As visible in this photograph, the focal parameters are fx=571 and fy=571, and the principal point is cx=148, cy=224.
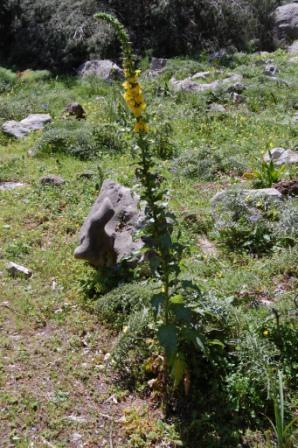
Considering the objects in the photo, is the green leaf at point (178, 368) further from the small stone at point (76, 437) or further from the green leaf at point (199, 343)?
the small stone at point (76, 437)

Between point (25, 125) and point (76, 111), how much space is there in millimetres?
917

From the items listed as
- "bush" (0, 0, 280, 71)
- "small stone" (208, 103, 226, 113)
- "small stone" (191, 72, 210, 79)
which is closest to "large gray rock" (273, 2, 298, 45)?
"bush" (0, 0, 280, 71)

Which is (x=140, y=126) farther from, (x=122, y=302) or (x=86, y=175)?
(x=86, y=175)

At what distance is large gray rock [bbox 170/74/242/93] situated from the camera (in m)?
10.4

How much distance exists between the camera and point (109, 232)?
205 inches

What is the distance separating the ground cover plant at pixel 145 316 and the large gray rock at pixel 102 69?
4.06 meters

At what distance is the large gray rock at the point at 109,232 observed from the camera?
5.11 m

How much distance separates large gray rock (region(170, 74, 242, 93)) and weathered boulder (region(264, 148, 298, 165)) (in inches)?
128

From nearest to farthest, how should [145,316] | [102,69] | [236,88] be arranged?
[145,316] < [236,88] < [102,69]

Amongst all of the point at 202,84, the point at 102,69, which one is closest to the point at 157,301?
the point at 202,84

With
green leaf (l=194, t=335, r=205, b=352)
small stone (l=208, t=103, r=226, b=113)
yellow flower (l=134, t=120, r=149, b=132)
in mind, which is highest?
yellow flower (l=134, t=120, r=149, b=132)

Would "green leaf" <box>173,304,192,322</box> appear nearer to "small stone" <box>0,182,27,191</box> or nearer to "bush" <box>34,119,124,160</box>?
"small stone" <box>0,182,27,191</box>

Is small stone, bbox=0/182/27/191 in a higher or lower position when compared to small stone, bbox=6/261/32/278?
lower

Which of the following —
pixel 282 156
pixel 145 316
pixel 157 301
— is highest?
pixel 157 301
